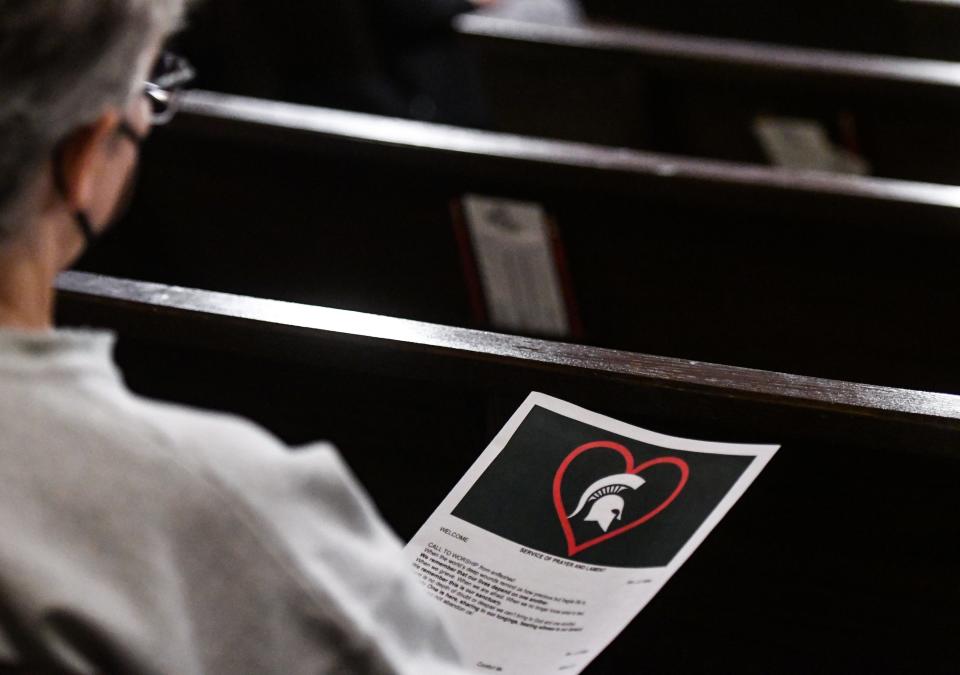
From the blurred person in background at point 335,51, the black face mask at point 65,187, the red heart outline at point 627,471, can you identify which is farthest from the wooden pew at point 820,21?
the black face mask at point 65,187

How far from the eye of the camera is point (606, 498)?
84 centimetres

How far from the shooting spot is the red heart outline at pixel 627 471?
821 mm

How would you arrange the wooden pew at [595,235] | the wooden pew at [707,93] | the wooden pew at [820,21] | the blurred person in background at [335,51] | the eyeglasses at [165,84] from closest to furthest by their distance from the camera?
1. the eyeglasses at [165,84]
2. the wooden pew at [595,235]
3. the wooden pew at [707,93]
4. the wooden pew at [820,21]
5. the blurred person in background at [335,51]

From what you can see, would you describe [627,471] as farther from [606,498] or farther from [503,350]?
[503,350]

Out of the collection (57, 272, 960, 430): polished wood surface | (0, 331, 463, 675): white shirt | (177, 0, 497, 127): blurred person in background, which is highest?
(177, 0, 497, 127): blurred person in background

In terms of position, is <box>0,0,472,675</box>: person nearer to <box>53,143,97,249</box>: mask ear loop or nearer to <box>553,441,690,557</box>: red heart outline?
<box>53,143,97,249</box>: mask ear loop

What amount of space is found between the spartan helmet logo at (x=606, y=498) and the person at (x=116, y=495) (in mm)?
302

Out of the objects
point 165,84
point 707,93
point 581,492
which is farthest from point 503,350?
point 707,93

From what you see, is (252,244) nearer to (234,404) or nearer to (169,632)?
(234,404)

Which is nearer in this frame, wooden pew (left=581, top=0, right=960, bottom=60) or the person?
the person

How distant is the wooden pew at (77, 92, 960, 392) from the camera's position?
1.38m

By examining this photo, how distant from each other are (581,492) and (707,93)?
4.59ft

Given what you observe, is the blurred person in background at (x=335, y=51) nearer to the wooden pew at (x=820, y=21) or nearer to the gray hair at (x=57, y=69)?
the wooden pew at (x=820, y=21)

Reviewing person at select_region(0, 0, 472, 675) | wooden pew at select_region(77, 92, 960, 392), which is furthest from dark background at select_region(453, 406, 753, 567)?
wooden pew at select_region(77, 92, 960, 392)
